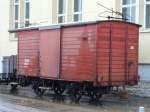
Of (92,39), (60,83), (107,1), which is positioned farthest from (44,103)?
(107,1)

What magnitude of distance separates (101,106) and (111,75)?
3.86 feet

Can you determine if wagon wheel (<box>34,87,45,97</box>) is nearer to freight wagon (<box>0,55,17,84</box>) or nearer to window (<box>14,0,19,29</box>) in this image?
freight wagon (<box>0,55,17,84</box>)

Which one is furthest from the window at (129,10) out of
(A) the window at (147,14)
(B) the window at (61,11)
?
(B) the window at (61,11)

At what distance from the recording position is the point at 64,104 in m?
20.5

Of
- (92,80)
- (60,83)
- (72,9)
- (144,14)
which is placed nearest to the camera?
(92,80)

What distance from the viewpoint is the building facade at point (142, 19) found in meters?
22.8

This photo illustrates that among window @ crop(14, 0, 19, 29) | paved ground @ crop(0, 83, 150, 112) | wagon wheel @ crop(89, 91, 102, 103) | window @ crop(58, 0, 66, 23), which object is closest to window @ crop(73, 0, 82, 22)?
window @ crop(58, 0, 66, 23)

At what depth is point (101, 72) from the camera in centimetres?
1973

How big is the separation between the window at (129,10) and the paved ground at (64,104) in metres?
3.50

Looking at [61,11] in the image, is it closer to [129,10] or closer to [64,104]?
[129,10]

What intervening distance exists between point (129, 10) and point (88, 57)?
5128 mm

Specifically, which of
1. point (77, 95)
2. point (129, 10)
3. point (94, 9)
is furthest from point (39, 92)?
point (129, 10)

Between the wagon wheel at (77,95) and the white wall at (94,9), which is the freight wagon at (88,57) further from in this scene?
the white wall at (94,9)

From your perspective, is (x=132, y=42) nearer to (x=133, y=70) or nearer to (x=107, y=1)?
(x=133, y=70)
